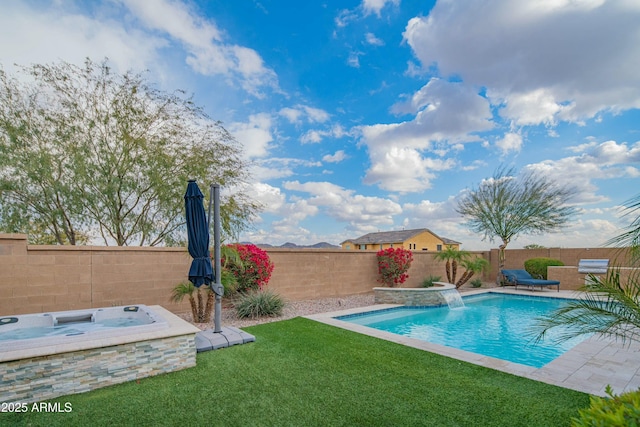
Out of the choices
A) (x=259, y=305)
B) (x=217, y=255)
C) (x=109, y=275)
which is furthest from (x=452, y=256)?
(x=109, y=275)

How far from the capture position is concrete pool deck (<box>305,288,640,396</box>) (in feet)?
12.8

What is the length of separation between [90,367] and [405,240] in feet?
93.4

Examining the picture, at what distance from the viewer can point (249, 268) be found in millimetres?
8305

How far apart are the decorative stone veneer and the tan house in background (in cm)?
2536

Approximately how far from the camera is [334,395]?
3533 mm

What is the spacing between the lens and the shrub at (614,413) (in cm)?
134

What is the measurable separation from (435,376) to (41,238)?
11.2m

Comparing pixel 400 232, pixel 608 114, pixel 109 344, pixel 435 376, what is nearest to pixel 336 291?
pixel 435 376

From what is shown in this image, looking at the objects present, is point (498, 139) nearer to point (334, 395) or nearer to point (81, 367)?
point (334, 395)

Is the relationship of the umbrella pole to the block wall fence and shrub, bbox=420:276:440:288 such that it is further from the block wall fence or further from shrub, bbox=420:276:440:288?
shrub, bbox=420:276:440:288

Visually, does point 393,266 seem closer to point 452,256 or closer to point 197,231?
point 452,256

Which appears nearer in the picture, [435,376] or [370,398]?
[370,398]

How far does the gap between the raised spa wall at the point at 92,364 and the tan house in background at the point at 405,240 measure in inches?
997

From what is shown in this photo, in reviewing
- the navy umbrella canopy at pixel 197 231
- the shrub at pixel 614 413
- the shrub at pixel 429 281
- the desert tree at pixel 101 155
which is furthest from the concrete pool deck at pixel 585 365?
the desert tree at pixel 101 155
